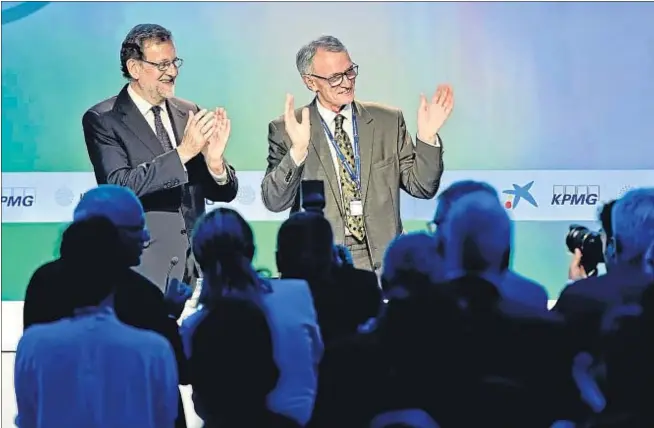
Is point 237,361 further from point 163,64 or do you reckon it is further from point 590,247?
point 590,247

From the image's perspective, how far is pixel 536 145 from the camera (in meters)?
5.05

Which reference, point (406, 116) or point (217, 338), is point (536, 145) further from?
point (217, 338)

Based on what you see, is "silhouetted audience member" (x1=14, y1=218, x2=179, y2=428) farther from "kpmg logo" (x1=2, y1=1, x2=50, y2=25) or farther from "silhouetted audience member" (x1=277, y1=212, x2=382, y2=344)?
"kpmg logo" (x1=2, y1=1, x2=50, y2=25)

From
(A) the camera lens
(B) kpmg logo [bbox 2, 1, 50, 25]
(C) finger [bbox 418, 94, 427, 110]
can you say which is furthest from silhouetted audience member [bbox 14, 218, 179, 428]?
(A) the camera lens

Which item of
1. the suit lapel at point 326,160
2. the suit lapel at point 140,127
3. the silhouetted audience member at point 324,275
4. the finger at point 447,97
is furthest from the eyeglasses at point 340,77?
the silhouetted audience member at point 324,275

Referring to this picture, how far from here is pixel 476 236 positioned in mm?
3820

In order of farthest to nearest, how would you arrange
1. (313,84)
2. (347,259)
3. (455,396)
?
1. (313,84)
2. (347,259)
3. (455,396)

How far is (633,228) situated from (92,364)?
2234 mm

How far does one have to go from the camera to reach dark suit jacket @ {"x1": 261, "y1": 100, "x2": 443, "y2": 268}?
4.75 meters

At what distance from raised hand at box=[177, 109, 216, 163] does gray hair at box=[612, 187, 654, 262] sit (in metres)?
1.97

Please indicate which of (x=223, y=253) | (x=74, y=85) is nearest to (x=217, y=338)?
(x=223, y=253)

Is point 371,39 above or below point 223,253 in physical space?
above

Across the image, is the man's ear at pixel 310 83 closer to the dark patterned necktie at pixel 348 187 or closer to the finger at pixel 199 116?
the dark patterned necktie at pixel 348 187

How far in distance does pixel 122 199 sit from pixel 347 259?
39.3 inches
